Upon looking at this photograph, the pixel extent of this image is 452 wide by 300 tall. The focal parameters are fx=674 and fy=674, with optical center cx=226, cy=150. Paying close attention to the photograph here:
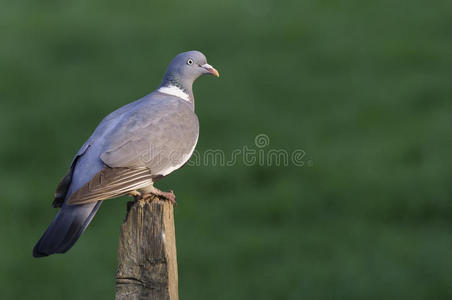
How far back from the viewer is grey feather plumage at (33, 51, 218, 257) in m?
3.68

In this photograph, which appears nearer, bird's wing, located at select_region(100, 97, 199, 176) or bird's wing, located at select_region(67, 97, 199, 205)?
bird's wing, located at select_region(67, 97, 199, 205)

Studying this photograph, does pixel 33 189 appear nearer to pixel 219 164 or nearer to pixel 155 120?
pixel 219 164

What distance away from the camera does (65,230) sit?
3.60 m

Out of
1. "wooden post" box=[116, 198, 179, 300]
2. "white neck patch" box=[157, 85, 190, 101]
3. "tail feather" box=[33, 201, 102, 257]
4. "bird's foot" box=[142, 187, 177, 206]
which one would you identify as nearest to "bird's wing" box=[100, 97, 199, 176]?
"bird's foot" box=[142, 187, 177, 206]

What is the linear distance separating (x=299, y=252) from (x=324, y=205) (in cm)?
102

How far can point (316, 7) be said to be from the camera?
13.8 meters

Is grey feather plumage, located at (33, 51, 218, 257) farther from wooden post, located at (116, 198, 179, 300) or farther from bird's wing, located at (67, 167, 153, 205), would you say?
wooden post, located at (116, 198, 179, 300)

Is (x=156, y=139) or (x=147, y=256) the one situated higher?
(x=156, y=139)

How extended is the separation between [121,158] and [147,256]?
75cm

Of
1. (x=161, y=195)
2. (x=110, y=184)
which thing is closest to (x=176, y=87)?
(x=161, y=195)

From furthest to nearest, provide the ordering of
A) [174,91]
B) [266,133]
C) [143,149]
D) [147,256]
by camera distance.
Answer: [266,133]
[174,91]
[143,149]
[147,256]

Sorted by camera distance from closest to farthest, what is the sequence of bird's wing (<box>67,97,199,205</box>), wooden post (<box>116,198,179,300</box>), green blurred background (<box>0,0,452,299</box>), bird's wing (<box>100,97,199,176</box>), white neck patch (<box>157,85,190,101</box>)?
wooden post (<box>116,198,179,300</box>) → bird's wing (<box>67,97,199,205</box>) → bird's wing (<box>100,97,199,176</box>) → white neck patch (<box>157,85,190,101</box>) → green blurred background (<box>0,0,452,299</box>)

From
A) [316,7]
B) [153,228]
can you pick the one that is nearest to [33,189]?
[153,228]

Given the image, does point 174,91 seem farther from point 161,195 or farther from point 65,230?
point 65,230
